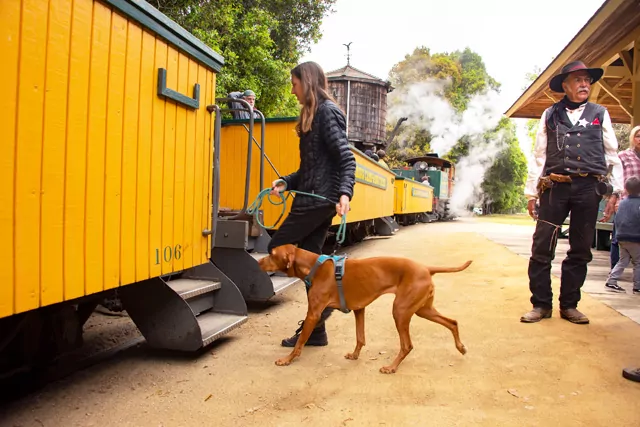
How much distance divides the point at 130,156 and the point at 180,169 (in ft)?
1.78

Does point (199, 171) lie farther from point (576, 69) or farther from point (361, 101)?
point (361, 101)

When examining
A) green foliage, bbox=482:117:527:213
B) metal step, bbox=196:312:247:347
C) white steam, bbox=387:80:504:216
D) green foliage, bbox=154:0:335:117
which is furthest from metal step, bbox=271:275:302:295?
green foliage, bbox=482:117:527:213

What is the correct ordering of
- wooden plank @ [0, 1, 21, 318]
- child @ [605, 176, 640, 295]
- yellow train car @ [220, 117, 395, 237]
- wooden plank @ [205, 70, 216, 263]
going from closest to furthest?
wooden plank @ [0, 1, 21, 318] < wooden plank @ [205, 70, 216, 263] < child @ [605, 176, 640, 295] < yellow train car @ [220, 117, 395, 237]

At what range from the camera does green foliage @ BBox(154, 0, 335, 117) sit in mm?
11305

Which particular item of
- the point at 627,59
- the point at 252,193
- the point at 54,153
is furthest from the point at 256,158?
the point at 627,59

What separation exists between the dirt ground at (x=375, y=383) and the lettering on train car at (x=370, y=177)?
14.7 feet

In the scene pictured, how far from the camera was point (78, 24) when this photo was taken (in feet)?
7.15

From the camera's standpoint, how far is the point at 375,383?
279cm

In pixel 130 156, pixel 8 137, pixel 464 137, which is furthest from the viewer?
pixel 464 137

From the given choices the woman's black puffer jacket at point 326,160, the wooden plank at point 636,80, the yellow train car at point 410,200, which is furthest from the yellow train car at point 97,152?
the yellow train car at point 410,200

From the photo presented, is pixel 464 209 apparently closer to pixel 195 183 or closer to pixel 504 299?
pixel 504 299

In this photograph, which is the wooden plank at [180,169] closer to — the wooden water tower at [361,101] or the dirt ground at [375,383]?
the dirt ground at [375,383]

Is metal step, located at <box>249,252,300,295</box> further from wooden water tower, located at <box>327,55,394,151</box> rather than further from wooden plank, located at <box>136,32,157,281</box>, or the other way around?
wooden water tower, located at <box>327,55,394,151</box>

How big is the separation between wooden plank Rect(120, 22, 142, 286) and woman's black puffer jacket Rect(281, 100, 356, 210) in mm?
1023
